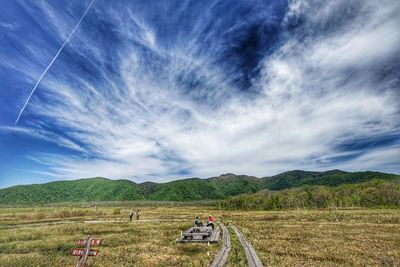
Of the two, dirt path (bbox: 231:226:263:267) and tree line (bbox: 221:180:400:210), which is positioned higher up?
tree line (bbox: 221:180:400:210)

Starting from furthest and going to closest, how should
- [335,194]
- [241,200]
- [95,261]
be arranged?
[241,200] < [335,194] < [95,261]

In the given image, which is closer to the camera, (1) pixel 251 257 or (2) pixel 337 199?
(1) pixel 251 257

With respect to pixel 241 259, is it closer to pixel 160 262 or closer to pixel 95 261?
pixel 160 262

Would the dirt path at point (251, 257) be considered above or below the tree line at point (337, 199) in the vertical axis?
below

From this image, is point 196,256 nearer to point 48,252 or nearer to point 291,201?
point 48,252

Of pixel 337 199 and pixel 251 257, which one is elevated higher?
pixel 337 199

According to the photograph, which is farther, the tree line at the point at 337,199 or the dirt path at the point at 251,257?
the tree line at the point at 337,199

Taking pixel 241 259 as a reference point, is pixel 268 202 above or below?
above

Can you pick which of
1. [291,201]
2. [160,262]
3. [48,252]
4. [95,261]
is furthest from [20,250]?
[291,201]

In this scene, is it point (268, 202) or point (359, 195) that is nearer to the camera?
point (359, 195)

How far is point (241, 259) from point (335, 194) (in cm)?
12325

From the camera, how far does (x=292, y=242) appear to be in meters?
24.2

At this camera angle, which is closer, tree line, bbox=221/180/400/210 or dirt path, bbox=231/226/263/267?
dirt path, bbox=231/226/263/267

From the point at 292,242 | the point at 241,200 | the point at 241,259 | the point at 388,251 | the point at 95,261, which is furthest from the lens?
the point at 241,200
